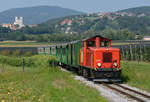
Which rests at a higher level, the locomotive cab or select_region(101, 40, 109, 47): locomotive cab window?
select_region(101, 40, 109, 47): locomotive cab window

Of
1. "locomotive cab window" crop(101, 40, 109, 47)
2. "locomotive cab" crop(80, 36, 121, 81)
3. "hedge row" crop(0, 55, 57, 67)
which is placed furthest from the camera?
"hedge row" crop(0, 55, 57, 67)

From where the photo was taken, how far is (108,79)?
2255 centimetres

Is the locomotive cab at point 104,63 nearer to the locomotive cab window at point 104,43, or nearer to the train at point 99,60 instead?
the train at point 99,60

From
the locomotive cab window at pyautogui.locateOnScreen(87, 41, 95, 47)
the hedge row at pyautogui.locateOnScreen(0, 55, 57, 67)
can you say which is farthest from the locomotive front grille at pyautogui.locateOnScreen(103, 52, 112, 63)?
the hedge row at pyautogui.locateOnScreen(0, 55, 57, 67)

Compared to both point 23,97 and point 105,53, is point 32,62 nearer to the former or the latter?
point 105,53

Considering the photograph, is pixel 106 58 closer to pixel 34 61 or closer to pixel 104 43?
pixel 104 43

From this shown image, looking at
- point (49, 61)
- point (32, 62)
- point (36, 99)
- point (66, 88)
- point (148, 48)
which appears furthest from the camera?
point (148, 48)

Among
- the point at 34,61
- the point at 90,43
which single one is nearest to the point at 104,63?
the point at 90,43

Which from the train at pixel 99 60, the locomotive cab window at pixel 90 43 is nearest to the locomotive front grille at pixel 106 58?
the train at pixel 99 60

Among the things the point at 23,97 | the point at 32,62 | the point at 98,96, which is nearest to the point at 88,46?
the point at 98,96

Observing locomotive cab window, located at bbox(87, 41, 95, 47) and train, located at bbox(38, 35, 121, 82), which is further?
locomotive cab window, located at bbox(87, 41, 95, 47)

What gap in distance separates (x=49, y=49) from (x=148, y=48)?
1629 centimetres

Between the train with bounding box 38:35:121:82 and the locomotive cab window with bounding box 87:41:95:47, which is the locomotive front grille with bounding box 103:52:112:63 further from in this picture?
the locomotive cab window with bounding box 87:41:95:47

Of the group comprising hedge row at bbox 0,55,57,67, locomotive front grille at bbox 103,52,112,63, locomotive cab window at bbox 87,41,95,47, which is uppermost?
locomotive cab window at bbox 87,41,95,47
